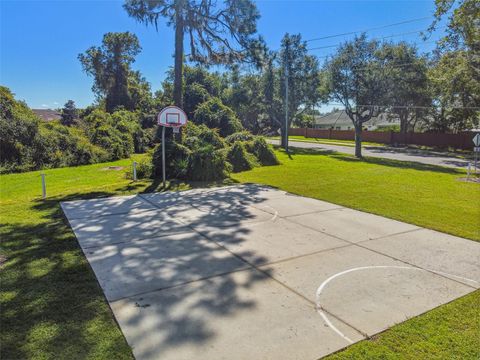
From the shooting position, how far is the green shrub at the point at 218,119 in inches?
969

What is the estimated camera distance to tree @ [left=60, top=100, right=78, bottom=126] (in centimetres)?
2894

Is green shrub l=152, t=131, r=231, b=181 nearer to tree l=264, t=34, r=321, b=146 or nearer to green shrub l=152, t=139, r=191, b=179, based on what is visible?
green shrub l=152, t=139, r=191, b=179

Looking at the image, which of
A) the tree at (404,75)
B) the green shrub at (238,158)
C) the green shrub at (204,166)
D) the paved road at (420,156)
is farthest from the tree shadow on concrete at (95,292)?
the tree at (404,75)

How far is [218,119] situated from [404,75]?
14.1 meters

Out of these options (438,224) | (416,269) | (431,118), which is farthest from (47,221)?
(431,118)

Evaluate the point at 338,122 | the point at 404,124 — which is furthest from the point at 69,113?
the point at 338,122

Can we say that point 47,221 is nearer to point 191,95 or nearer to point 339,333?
point 339,333

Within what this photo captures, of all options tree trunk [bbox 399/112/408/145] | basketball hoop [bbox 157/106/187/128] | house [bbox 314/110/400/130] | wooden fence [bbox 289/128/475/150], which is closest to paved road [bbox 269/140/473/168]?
wooden fence [bbox 289/128/475/150]

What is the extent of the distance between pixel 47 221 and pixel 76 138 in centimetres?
1240

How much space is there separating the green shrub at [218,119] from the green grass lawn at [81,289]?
1476cm

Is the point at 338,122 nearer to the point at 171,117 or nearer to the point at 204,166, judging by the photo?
the point at 204,166

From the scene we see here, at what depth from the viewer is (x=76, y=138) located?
17.8 metres

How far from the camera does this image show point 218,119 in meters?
24.6

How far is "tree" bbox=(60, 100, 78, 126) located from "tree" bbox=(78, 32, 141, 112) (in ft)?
11.3
